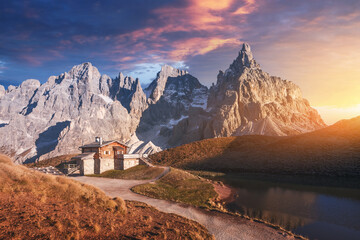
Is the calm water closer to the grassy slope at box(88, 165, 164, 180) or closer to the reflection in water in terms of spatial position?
the reflection in water

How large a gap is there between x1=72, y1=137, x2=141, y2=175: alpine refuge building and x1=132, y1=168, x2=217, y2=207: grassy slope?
13.6 meters

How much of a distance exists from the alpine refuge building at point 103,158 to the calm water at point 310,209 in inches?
1102

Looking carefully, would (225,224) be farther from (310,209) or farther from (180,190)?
(180,190)

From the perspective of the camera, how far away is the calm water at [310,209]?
22.7m

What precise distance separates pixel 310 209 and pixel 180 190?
19.5 m

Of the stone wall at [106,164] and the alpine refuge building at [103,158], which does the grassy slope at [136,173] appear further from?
the alpine refuge building at [103,158]

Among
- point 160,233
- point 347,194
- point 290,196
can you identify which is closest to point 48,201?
point 160,233

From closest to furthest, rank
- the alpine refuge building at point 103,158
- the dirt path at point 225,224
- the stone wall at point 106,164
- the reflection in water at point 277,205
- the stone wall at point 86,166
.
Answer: the dirt path at point 225,224 < the reflection in water at point 277,205 < the stone wall at point 86,166 < the alpine refuge building at point 103,158 < the stone wall at point 106,164

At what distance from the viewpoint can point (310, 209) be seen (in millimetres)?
29844

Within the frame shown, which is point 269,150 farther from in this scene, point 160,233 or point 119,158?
point 160,233

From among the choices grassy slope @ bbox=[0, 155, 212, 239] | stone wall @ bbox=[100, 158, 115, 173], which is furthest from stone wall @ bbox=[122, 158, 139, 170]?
grassy slope @ bbox=[0, 155, 212, 239]

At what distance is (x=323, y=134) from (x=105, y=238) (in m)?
101

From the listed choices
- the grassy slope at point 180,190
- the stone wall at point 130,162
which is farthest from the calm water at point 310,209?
the stone wall at point 130,162

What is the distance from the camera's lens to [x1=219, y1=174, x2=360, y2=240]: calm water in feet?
74.5
